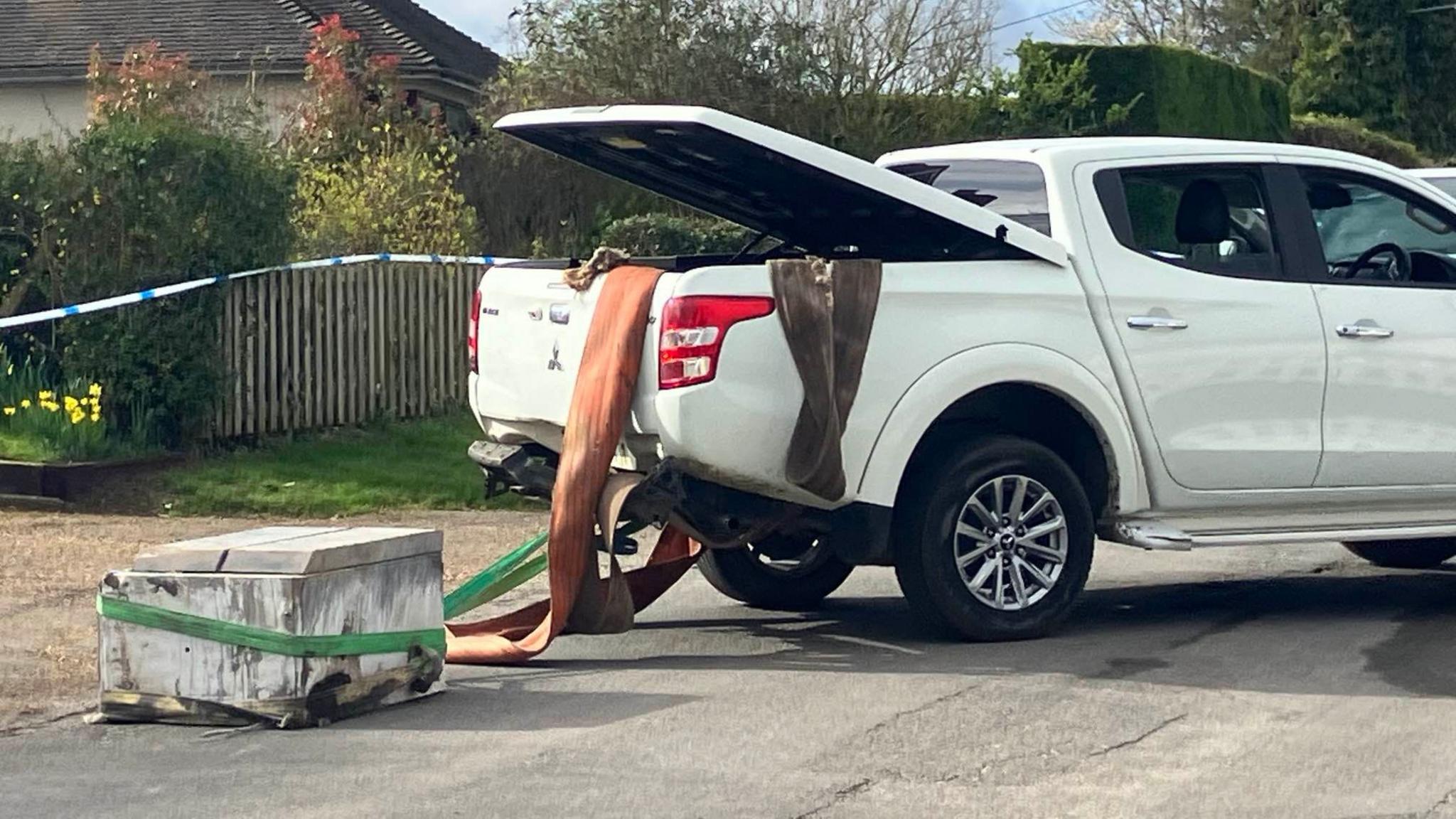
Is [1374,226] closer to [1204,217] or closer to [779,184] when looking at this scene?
[1204,217]

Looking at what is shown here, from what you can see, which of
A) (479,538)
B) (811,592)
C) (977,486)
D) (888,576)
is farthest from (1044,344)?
(479,538)

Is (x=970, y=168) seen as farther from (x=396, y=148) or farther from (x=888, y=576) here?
(x=396, y=148)

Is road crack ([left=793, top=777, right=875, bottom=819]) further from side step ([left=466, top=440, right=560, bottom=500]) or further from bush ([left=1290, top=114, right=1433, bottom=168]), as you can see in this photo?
bush ([left=1290, top=114, right=1433, bottom=168])

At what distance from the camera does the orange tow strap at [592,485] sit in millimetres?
7500

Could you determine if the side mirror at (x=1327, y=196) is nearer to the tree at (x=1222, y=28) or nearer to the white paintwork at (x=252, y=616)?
the white paintwork at (x=252, y=616)

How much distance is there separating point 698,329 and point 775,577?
6.50ft

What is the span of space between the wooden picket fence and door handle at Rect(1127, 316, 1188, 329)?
21.5 ft

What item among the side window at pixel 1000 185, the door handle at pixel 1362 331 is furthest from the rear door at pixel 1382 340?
the side window at pixel 1000 185

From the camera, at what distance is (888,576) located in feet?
33.1

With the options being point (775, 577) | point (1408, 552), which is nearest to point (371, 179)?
point (775, 577)

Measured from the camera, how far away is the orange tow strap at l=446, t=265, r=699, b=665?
750 cm

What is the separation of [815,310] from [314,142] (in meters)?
13.1

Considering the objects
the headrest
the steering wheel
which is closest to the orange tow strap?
the headrest

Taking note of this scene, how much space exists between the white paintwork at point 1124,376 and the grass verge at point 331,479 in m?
3.81
